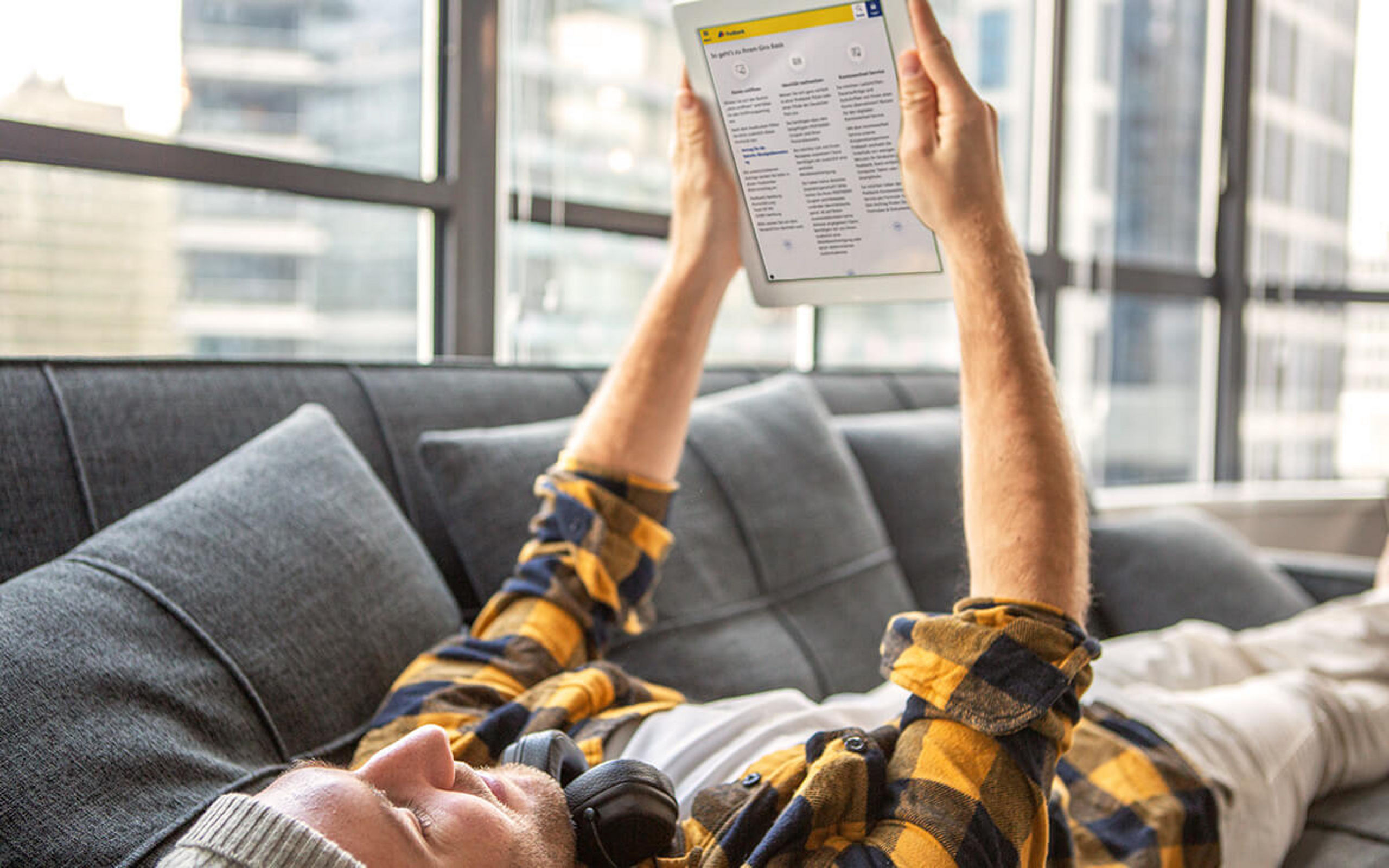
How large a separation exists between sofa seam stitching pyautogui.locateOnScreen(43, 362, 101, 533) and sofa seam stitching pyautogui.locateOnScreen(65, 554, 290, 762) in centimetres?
18

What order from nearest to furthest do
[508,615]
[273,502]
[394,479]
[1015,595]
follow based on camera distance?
1. [1015,595]
2. [273,502]
3. [508,615]
4. [394,479]

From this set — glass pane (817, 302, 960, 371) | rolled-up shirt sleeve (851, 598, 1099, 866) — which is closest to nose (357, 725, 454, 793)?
rolled-up shirt sleeve (851, 598, 1099, 866)

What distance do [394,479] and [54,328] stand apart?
63 cm

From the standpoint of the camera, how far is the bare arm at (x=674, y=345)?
3.76ft

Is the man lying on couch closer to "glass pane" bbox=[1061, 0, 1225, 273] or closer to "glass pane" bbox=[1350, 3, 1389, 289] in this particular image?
"glass pane" bbox=[1061, 0, 1225, 273]

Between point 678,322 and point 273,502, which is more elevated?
point 678,322

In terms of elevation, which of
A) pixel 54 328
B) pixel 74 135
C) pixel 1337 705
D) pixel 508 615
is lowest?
pixel 1337 705

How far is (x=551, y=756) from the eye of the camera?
0.82 meters

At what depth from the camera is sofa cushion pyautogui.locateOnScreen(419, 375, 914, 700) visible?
4.18 feet

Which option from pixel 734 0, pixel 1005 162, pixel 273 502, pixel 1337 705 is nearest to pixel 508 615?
pixel 273 502

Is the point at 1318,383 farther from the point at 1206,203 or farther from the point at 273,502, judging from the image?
the point at 273,502

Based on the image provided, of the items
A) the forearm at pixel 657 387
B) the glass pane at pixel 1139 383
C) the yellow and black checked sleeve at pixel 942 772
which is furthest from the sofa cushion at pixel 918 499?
the glass pane at pixel 1139 383

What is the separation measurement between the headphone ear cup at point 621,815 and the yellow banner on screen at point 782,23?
635 millimetres

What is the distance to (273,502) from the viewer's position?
A: 97 cm
